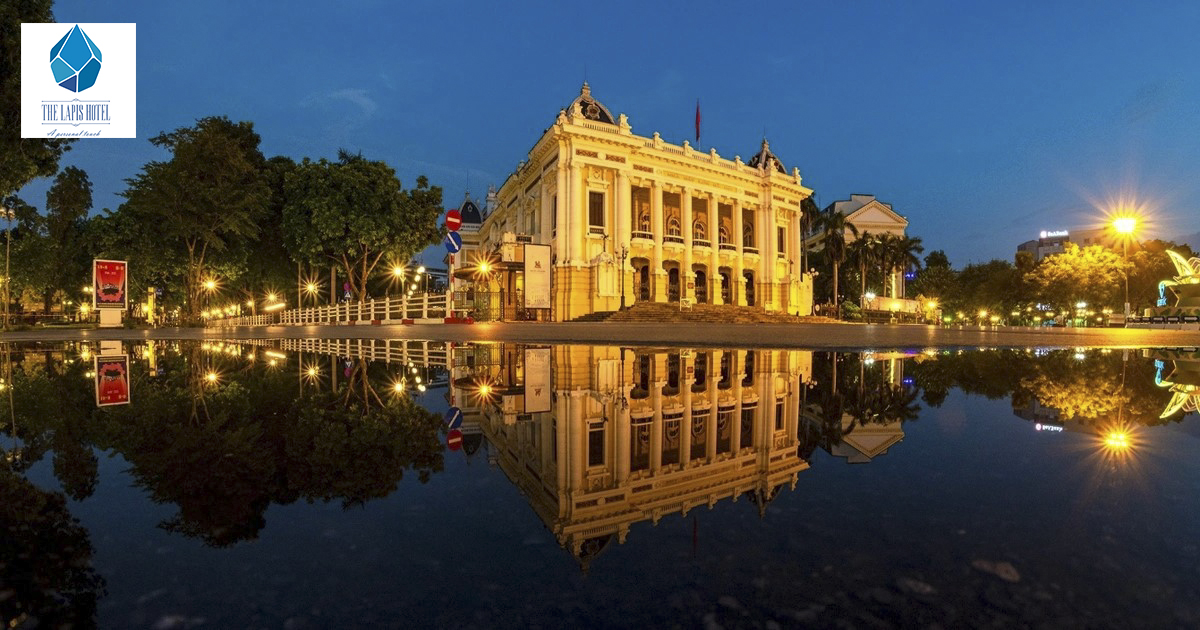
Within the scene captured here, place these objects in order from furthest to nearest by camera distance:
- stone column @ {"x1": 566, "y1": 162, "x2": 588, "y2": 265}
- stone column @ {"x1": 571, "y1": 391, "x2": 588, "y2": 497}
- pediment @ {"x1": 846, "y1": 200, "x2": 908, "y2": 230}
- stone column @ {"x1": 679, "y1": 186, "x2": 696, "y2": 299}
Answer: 1. pediment @ {"x1": 846, "y1": 200, "x2": 908, "y2": 230}
2. stone column @ {"x1": 679, "y1": 186, "x2": 696, "y2": 299}
3. stone column @ {"x1": 566, "y1": 162, "x2": 588, "y2": 265}
4. stone column @ {"x1": 571, "y1": 391, "x2": 588, "y2": 497}

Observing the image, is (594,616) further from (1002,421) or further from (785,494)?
(1002,421)

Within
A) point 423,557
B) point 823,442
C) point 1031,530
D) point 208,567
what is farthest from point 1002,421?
point 208,567

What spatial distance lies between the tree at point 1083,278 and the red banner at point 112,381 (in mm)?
47014

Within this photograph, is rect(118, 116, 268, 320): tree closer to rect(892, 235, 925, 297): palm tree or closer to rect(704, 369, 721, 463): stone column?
rect(704, 369, 721, 463): stone column

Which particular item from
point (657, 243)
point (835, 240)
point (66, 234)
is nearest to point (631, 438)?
point (657, 243)

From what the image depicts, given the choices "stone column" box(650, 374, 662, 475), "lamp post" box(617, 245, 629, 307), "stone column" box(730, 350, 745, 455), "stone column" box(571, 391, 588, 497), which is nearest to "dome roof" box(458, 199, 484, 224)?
→ "lamp post" box(617, 245, 629, 307)

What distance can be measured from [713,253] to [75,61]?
3414cm

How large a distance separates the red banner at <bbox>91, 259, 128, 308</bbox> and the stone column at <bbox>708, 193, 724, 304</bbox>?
33.6m

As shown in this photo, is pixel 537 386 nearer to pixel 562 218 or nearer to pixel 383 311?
pixel 383 311

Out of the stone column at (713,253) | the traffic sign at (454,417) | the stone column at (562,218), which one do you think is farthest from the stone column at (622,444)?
the stone column at (713,253)

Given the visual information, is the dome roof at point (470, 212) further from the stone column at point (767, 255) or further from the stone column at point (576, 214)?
the stone column at point (576, 214)

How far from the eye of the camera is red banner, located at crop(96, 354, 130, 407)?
4086 millimetres

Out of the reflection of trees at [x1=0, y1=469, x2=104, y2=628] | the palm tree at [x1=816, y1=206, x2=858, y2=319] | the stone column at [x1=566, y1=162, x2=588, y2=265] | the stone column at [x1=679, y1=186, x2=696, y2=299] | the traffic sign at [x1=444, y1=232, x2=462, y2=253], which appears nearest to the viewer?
the reflection of trees at [x1=0, y1=469, x2=104, y2=628]

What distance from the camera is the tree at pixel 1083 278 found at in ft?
118
